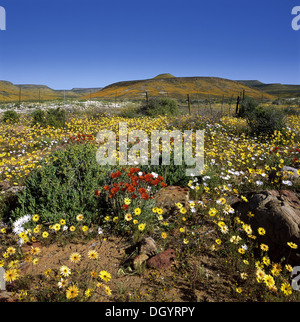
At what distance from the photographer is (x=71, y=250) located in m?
2.80

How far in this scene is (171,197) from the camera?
3.84m

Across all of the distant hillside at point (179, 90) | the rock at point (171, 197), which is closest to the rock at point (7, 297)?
the rock at point (171, 197)

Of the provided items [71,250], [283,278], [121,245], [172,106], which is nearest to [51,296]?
[71,250]

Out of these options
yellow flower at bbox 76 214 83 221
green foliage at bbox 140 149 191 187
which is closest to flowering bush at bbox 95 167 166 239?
yellow flower at bbox 76 214 83 221

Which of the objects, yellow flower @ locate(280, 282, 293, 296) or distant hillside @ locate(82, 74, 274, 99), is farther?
distant hillside @ locate(82, 74, 274, 99)

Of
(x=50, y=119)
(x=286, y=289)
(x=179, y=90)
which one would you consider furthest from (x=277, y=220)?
(x=179, y=90)

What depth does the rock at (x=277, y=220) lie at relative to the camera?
2.56 metres

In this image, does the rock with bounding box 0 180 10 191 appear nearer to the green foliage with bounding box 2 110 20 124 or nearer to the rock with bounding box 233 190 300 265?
the rock with bounding box 233 190 300 265

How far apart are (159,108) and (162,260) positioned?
48.5ft

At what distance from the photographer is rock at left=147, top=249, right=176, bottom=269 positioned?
248cm

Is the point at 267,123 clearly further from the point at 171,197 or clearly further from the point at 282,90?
the point at 282,90

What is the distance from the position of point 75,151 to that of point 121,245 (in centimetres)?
248

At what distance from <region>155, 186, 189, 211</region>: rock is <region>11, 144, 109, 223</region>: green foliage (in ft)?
3.90
